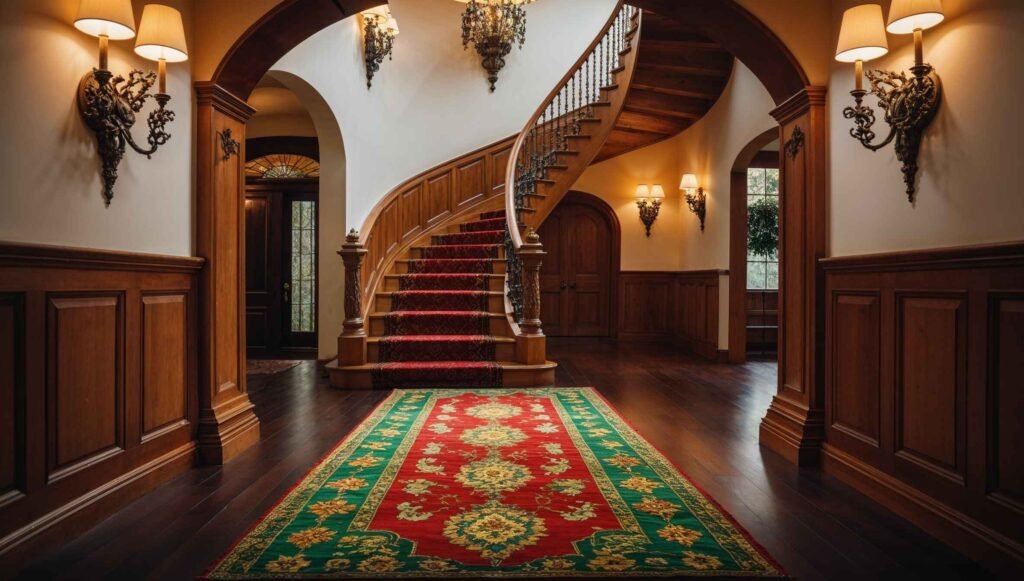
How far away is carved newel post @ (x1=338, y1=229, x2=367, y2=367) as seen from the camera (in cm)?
540

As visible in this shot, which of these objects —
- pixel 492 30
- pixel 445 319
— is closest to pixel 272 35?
pixel 445 319

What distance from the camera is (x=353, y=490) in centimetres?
265

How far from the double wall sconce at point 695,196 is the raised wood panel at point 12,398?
284 inches

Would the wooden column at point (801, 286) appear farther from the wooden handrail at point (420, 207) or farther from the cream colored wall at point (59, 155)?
the wooden handrail at point (420, 207)

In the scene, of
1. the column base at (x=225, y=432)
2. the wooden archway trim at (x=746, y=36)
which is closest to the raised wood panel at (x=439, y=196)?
the column base at (x=225, y=432)

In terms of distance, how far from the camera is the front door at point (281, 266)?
807 cm

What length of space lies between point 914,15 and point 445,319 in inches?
174

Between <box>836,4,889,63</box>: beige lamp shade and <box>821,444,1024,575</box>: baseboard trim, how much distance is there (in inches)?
67.6

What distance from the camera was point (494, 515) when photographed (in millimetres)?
2365

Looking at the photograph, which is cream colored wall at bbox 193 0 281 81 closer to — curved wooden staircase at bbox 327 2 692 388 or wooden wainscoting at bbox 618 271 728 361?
curved wooden staircase at bbox 327 2 692 388

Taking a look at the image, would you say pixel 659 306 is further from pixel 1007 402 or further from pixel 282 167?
pixel 1007 402

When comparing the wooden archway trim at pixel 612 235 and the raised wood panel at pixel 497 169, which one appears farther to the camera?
the wooden archway trim at pixel 612 235

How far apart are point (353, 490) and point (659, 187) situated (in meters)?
7.23

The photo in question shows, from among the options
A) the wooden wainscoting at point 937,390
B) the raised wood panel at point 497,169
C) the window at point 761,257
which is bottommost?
the wooden wainscoting at point 937,390
